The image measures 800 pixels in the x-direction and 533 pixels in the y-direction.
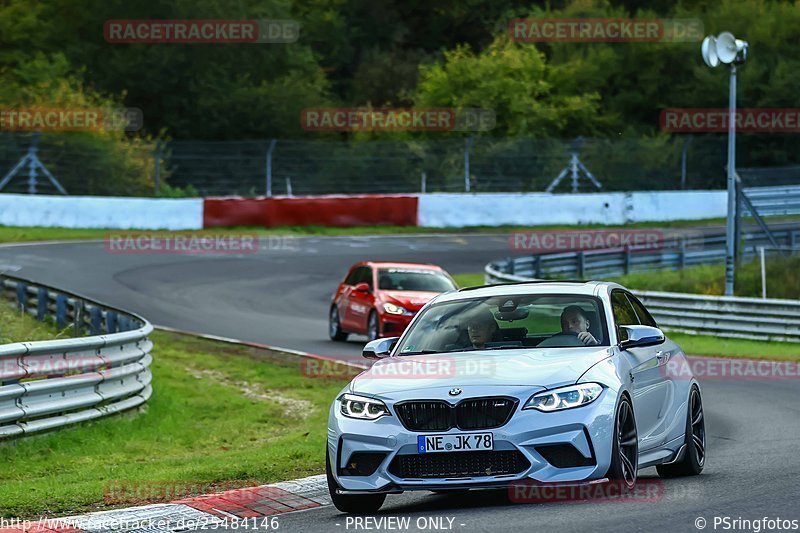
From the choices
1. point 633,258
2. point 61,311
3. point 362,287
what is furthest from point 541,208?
point 61,311

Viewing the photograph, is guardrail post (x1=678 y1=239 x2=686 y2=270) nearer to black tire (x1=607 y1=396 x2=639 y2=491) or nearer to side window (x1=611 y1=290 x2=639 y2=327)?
side window (x1=611 y1=290 x2=639 y2=327)

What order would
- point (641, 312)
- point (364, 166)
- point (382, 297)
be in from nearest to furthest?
point (641, 312) → point (382, 297) → point (364, 166)

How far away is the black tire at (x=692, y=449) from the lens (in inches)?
408

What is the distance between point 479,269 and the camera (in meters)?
36.5

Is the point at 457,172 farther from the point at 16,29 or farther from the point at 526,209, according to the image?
the point at 16,29

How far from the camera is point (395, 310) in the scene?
2267 centimetres

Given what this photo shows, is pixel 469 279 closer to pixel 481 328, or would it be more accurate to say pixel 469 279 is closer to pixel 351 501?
pixel 481 328

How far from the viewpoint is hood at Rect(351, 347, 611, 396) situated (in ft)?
28.3

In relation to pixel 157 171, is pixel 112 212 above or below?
below

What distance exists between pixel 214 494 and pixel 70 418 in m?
4.37
